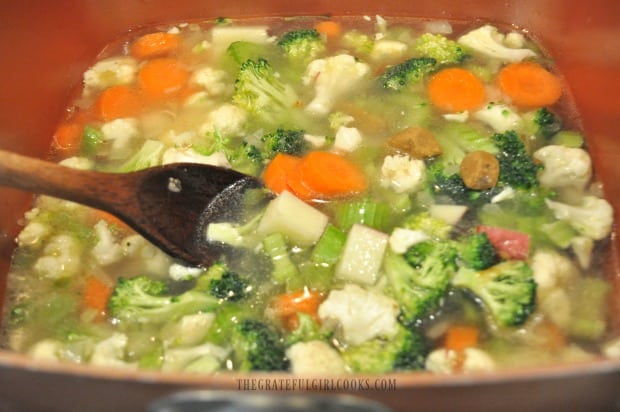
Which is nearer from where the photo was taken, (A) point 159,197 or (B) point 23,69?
(A) point 159,197

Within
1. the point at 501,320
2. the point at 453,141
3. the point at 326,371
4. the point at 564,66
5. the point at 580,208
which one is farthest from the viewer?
the point at 564,66

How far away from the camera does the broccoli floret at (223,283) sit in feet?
6.16

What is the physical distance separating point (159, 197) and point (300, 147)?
0.65 m

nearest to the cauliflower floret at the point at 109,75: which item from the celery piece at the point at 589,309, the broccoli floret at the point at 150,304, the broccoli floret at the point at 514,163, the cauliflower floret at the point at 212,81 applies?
the cauliflower floret at the point at 212,81

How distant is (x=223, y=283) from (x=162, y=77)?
119cm

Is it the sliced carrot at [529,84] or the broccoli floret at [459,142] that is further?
the sliced carrot at [529,84]

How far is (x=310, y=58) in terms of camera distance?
267 cm

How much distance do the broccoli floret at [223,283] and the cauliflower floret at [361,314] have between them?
29 cm

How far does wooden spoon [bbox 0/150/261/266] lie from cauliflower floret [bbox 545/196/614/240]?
1.09 meters

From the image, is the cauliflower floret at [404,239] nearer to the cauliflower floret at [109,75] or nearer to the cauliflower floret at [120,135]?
the cauliflower floret at [120,135]

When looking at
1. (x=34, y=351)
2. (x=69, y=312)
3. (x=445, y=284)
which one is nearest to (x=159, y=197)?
(x=69, y=312)

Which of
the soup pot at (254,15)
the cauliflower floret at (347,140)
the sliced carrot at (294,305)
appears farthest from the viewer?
the cauliflower floret at (347,140)

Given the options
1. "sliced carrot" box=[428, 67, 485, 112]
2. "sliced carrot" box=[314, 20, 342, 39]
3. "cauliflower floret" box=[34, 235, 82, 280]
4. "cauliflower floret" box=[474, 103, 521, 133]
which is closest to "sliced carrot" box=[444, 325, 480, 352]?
"cauliflower floret" box=[474, 103, 521, 133]

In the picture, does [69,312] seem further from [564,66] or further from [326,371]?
[564,66]
